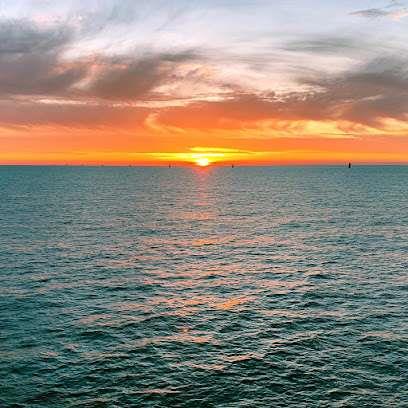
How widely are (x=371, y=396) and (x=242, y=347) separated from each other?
1331cm

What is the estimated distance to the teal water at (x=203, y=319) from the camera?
129 ft

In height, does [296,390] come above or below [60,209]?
below

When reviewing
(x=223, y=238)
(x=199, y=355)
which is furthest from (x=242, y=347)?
(x=223, y=238)

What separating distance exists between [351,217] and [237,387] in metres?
108

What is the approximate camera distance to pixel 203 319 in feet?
178

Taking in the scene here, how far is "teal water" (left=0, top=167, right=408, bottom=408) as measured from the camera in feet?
129

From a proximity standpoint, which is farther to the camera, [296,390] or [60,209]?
[60,209]

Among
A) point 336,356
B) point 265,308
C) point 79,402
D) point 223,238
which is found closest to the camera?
point 79,402

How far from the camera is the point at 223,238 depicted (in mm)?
105188

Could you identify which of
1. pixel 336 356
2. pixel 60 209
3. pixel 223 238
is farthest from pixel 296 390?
pixel 60 209

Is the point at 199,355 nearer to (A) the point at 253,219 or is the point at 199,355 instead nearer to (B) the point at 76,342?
(B) the point at 76,342

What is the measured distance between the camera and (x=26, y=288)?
64.8m

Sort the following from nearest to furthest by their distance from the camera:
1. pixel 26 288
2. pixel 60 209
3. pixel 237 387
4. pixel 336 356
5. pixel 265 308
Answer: pixel 237 387, pixel 336 356, pixel 265 308, pixel 26 288, pixel 60 209

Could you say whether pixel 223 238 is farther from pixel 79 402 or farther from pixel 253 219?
pixel 79 402
